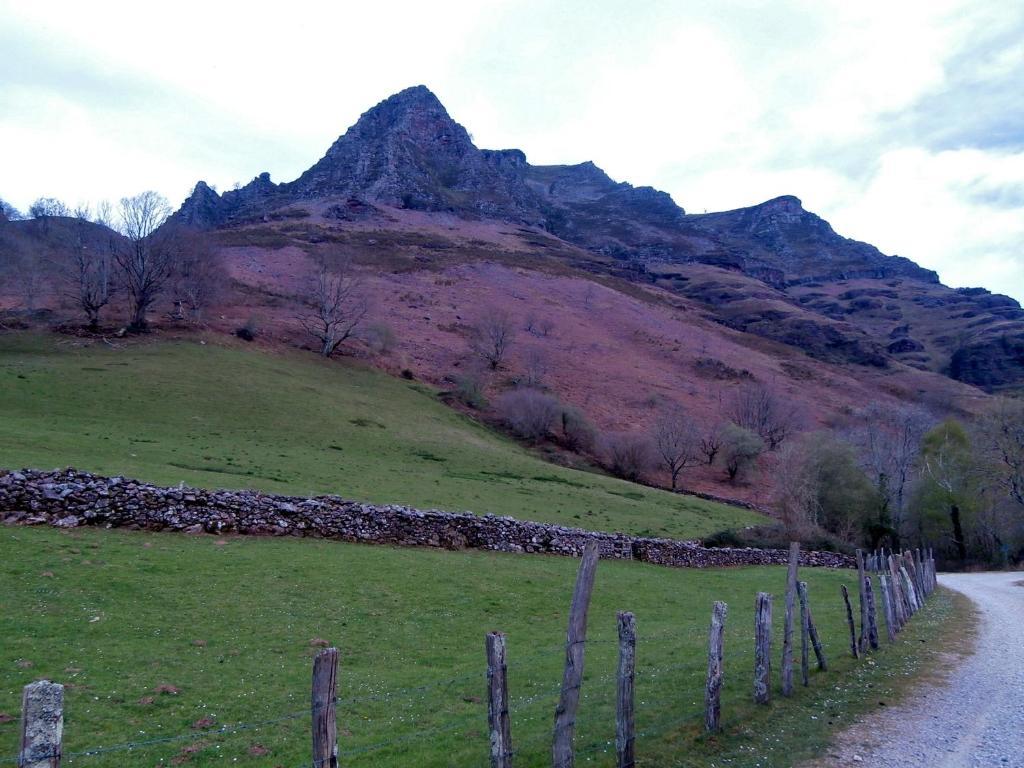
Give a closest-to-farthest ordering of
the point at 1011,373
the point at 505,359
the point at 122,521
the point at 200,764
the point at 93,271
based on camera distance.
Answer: the point at 200,764 → the point at 122,521 → the point at 93,271 → the point at 505,359 → the point at 1011,373

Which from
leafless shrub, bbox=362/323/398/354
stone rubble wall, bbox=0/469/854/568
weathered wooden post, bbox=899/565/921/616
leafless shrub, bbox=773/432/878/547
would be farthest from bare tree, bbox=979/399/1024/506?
leafless shrub, bbox=362/323/398/354

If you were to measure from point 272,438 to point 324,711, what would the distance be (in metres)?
42.5

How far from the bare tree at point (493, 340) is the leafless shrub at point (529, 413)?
18843mm

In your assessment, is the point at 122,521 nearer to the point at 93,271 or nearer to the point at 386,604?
the point at 386,604

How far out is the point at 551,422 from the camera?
7569 cm

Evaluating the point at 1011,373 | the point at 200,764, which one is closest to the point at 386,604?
the point at 200,764

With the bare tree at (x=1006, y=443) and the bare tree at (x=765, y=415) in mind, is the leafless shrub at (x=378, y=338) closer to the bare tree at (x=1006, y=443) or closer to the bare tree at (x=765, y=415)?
the bare tree at (x=765, y=415)

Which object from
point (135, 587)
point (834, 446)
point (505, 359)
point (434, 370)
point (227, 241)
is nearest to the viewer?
point (135, 587)

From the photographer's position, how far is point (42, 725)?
17.4 ft

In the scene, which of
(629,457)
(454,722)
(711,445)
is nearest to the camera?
(454,722)

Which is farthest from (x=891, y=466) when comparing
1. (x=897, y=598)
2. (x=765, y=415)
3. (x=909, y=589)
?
(x=897, y=598)

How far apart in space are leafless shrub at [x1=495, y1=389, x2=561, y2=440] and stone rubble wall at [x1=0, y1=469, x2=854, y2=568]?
37.4 metres

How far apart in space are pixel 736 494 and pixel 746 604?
1899 inches

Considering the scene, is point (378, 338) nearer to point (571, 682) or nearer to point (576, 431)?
point (576, 431)
